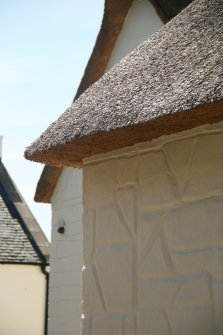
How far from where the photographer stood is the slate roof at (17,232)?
46.6 feet

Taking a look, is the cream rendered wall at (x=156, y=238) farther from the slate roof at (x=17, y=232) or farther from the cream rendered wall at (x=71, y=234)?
the slate roof at (x=17, y=232)

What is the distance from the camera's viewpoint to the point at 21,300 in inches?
557

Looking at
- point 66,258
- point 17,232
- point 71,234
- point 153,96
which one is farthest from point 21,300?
point 153,96

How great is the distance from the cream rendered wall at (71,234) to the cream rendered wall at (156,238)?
4.45 metres

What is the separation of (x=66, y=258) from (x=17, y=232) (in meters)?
5.73

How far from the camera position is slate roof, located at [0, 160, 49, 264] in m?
14.2

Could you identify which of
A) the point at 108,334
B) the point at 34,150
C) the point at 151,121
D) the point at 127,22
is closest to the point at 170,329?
the point at 108,334

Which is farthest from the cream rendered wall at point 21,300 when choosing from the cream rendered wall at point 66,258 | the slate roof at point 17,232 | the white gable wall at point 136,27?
the white gable wall at point 136,27

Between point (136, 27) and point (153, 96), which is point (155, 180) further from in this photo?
point (136, 27)

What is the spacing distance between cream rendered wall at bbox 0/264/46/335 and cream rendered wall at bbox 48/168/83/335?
184 inches

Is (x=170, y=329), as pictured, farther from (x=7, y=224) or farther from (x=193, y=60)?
(x=7, y=224)

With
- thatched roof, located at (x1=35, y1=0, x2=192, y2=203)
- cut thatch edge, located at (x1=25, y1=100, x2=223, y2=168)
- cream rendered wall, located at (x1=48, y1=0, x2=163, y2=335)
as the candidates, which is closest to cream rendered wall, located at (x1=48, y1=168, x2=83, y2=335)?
cream rendered wall, located at (x1=48, y1=0, x2=163, y2=335)

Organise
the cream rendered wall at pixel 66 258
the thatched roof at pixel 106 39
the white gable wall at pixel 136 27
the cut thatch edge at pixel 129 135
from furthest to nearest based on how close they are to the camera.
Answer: the thatched roof at pixel 106 39 → the cream rendered wall at pixel 66 258 → the white gable wall at pixel 136 27 → the cut thatch edge at pixel 129 135

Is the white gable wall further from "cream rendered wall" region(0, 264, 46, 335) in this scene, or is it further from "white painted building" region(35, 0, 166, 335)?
"cream rendered wall" region(0, 264, 46, 335)
